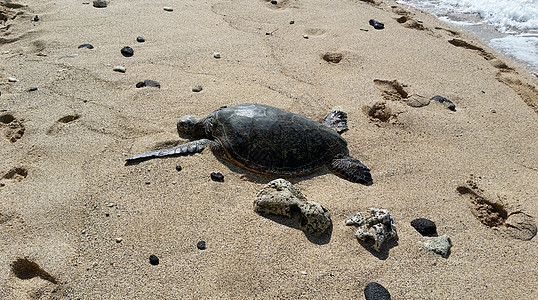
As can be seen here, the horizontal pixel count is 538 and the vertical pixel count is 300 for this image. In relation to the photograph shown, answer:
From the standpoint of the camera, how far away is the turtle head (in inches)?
141

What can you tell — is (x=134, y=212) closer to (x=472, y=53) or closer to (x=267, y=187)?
(x=267, y=187)

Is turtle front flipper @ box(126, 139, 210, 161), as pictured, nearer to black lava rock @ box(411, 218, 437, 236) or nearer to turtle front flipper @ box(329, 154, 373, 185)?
turtle front flipper @ box(329, 154, 373, 185)

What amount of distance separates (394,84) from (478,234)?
7.39 ft

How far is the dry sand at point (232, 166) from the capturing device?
2.51 metres

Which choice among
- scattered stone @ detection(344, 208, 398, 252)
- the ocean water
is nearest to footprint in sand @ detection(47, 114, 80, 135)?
scattered stone @ detection(344, 208, 398, 252)

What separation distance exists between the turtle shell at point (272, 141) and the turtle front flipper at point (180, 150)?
15cm

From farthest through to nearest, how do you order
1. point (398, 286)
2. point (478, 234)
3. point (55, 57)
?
1. point (55, 57)
2. point (478, 234)
3. point (398, 286)

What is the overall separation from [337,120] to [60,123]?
107 inches

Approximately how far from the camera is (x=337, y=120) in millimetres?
3943

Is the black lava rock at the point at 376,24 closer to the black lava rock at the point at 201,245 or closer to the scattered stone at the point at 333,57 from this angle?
the scattered stone at the point at 333,57

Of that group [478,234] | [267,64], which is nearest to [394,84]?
[267,64]

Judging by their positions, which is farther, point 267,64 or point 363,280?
point 267,64

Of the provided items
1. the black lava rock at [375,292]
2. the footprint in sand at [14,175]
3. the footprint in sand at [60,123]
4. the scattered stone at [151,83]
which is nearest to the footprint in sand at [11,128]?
the footprint in sand at [60,123]

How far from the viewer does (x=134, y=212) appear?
2.85 metres
